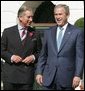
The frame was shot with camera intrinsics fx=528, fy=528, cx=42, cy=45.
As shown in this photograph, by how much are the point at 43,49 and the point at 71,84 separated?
2.28 ft

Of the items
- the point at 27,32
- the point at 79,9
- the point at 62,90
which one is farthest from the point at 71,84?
the point at 79,9

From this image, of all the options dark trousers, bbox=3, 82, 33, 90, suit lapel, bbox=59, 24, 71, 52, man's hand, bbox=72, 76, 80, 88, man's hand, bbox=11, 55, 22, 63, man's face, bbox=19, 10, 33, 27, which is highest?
man's face, bbox=19, 10, 33, 27

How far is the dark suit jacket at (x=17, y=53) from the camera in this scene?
27.5ft

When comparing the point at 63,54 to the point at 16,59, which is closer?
the point at 63,54

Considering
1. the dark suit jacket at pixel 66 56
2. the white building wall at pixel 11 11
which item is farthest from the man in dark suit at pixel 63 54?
the white building wall at pixel 11 11

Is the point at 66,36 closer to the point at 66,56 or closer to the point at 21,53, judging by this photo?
the point at 66,56

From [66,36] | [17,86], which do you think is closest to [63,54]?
[66,36]

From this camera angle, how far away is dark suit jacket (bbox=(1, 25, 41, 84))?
8.37 meters

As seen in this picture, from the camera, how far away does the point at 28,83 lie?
837 cm

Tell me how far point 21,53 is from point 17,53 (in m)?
0.06

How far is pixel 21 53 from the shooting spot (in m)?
8.38

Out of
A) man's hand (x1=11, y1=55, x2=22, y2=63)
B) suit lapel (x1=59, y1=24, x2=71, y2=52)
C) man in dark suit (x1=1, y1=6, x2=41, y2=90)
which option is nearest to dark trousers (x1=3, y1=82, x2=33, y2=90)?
man in dark suit (x1=1, y1=6, x2=41, y2=90)

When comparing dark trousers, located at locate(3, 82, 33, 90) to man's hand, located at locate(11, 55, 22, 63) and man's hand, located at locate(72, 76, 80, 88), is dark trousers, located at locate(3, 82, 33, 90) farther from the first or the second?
man's hand, located at locate(72, 76, 80, 88)

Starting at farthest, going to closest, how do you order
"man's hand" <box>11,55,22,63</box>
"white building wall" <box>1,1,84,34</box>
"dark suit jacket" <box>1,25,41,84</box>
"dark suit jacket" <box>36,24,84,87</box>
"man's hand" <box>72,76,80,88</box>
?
1. "white building wall" <box>1,1,84,34</box>
2. "dark suit jacket" <box>1,25,41,84</box>
3. "man's hand" <box>11,55,22,63</box>
4. "dark suit jacket" <box>36,24,84,87</box>
5. "man's hand" <box>72,76,80,88</box>
